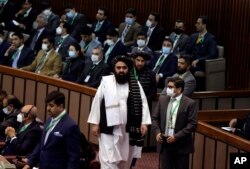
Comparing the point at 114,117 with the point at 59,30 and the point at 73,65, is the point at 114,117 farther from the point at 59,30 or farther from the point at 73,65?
the point at 59,30


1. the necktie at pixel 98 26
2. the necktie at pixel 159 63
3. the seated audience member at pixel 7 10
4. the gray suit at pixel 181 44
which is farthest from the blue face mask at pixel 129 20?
the seated audience member at pixel 7 10

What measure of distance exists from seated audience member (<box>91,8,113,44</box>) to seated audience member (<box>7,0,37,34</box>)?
4.29ft

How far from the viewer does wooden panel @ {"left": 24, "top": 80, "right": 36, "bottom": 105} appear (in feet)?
38.2

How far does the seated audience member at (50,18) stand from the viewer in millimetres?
14091

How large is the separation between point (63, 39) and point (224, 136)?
4.85 meters

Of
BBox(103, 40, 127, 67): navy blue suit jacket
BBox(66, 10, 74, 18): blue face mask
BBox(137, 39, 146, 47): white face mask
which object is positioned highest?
BBox(66, 10, 74, 18): blue face mask

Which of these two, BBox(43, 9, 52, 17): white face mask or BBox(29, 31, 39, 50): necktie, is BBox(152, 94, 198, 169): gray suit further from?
BBox(43, 9, 52, 17): white face mask

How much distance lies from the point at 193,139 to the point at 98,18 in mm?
5178

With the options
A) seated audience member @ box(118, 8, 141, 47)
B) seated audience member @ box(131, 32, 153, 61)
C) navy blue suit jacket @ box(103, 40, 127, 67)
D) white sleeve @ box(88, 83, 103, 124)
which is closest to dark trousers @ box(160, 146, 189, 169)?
white sleeve @ box(88, 83, 103, 124)

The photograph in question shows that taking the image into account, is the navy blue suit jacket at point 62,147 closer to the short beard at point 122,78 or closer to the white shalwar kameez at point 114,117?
the white shalwar kameez at point 114,117

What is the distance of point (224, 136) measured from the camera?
8609 millimetres

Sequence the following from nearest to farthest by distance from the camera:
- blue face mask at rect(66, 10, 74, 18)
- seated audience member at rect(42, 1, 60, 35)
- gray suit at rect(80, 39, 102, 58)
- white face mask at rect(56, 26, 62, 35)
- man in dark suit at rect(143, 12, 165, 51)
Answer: gray suit at rect(80, 39, 102, 58), man in dark suit at rect(143, 12, 165, 51), white face mask at rect(56, 26, 62, 35), seated audience member at rect(42, 1, 60, 35), blue face mask at rect(66, 10, 74, 18)

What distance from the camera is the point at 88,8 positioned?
1515cm

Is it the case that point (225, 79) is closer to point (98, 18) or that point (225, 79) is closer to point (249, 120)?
point (98, 18)
